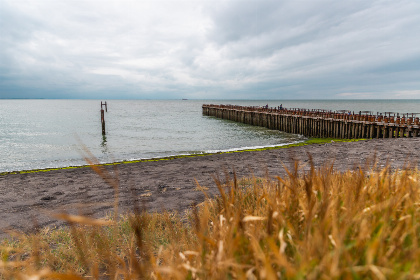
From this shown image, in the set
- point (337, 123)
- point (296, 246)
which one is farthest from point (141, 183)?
point (337, 123)

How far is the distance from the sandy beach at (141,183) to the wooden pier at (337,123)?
5.19 m

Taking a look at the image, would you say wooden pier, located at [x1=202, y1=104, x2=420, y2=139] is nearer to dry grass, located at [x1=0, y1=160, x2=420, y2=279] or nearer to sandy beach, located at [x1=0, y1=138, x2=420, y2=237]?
sandy beach, located at [x1=0, y1=138, x2=420, y2=237]

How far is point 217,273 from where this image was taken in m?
1.51

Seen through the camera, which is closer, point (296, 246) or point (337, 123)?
point (296, 246)

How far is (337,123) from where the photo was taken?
25.5m

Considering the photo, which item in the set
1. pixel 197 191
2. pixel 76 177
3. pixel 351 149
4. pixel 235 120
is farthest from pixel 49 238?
pixel 235 120

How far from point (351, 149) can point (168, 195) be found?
11590mm

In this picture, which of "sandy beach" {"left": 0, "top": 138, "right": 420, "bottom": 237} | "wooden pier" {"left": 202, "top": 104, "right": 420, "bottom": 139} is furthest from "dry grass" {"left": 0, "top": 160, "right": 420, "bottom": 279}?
"wooden pier" {"left": 202, "top": 104, "right": 420, "bottom": 139}

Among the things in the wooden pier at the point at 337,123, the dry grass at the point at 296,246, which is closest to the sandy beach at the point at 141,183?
the dry grass at the point at 296,246

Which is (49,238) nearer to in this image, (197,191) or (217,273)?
(197,191)

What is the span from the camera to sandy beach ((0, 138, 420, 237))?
670 cm

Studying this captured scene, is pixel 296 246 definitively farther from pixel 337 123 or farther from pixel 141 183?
pixel 337 123

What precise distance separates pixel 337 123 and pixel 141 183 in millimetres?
22011

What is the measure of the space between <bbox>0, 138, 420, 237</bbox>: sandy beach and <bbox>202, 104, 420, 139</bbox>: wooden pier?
5.19 meters
